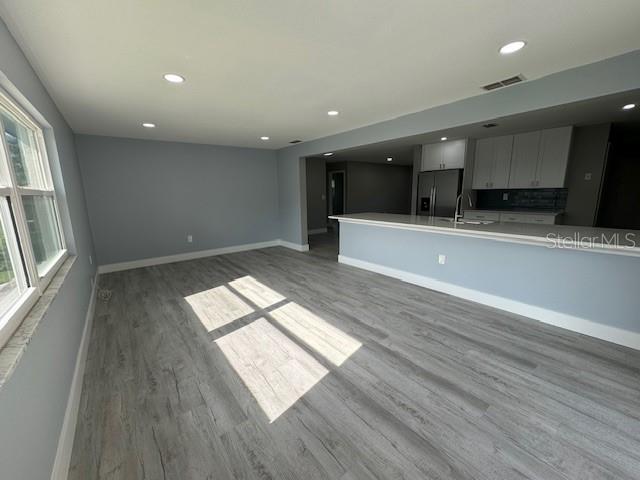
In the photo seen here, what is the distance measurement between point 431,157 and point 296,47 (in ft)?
13.7

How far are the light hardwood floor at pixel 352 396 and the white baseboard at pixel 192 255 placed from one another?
1903 millimetres

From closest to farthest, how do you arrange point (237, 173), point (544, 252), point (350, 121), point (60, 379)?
point (60, 379), point (544, 252), point (350, 121), point (237, 173)

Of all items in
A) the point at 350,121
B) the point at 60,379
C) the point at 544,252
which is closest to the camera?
the point at 60,379

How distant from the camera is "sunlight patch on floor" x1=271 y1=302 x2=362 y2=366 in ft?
7.47

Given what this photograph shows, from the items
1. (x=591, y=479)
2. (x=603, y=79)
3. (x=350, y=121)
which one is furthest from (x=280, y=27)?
(x=591, y=479)

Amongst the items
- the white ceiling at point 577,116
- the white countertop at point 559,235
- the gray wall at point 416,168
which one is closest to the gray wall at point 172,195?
the gray wall at point 416,168

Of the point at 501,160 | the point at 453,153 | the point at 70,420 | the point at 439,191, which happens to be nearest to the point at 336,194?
the point at 439,191

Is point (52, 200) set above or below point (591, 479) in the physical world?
above

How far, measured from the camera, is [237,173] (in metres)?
5.84

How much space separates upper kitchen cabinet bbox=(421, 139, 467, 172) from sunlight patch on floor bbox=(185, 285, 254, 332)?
4378mm

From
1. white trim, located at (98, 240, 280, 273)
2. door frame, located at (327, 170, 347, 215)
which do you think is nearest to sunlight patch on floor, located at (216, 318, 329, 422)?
white trim, located at (98, 240, 280, 273)

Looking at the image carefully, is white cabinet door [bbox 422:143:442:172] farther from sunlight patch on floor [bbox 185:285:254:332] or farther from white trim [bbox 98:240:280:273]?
sunlight patch on floor [bbox 185:285:254:332]

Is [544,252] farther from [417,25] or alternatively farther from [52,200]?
[52,200]

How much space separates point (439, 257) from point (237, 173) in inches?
175
